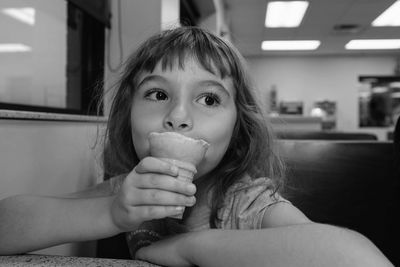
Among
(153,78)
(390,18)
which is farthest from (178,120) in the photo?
(390,18)

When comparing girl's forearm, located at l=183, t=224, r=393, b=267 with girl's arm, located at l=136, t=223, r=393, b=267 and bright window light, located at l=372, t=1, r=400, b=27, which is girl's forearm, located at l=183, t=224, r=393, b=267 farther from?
bright window light, located at l=372, t=1, r=400, b=27

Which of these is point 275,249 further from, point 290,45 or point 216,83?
point 290,45

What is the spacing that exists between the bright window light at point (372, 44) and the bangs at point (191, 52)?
8479mm

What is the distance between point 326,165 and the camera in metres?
1.39

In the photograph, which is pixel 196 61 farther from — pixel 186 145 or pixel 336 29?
pixel 336 29

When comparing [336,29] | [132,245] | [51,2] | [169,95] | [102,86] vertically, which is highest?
[336,29]

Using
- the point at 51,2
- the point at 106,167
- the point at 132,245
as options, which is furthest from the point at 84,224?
the point at 51,2

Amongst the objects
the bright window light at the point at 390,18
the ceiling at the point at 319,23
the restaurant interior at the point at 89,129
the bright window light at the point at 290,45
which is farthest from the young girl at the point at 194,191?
the bright window light at the point at 290,45

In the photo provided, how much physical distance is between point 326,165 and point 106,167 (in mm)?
836

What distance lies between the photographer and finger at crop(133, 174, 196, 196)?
56 centimetres

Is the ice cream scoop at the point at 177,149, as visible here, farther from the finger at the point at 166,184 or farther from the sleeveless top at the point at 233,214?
the sleeveless top at the point at 233,214

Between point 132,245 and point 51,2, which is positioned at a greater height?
point 51,2

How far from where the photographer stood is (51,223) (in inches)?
28.0

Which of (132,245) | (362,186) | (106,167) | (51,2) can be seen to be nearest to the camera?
(132,245)
